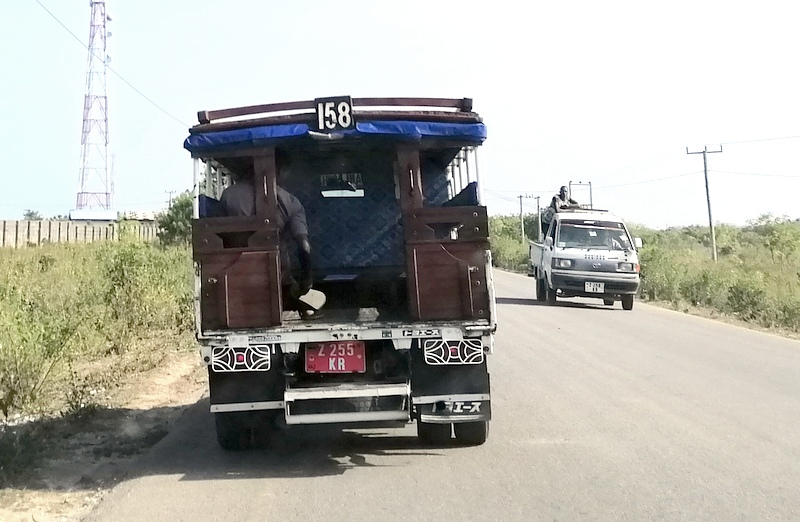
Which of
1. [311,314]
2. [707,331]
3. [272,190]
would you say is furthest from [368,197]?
[707,331]

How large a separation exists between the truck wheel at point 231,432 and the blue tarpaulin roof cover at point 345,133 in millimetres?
2021

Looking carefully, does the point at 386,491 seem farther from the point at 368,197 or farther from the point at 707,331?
the point at 707,331

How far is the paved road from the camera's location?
5.21 meters

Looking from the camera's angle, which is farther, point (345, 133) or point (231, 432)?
point (231, 432)

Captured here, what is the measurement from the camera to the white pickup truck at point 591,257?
19953 mm

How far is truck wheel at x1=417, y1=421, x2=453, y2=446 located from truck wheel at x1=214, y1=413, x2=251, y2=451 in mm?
1377

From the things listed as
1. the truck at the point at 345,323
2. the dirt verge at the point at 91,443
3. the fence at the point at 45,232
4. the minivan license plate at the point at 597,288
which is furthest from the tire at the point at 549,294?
the fence at the point at 45,232

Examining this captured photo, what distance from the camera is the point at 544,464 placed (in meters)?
6.23

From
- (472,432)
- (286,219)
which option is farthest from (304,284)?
(472,432)

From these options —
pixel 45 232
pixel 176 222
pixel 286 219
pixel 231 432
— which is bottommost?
pixel 231 432

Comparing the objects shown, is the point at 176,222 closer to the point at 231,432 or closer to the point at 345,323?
the point at 231,432

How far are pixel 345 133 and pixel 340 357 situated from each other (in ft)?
5.34

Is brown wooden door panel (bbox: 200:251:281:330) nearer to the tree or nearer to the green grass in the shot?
the green grass

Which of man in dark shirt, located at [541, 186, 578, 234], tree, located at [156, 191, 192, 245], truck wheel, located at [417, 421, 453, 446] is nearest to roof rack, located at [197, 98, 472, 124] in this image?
truck wheel, located at [417, 421, 453, 446]
